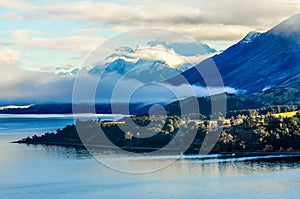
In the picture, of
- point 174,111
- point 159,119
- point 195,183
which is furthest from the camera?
point 174,111

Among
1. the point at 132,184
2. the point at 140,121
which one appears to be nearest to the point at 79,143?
the point at 140,121

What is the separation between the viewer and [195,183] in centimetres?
8012

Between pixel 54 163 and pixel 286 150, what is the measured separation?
39.1m

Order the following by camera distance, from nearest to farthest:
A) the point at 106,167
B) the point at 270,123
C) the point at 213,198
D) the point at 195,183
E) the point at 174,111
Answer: the point at 213,198, the point at 195,183, the point at 106,167, the point at 270,123, the point at 174,111

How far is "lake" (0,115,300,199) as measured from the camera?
73062 millimetres

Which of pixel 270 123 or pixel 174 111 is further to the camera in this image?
pixel 174 111

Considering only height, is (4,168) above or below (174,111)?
below

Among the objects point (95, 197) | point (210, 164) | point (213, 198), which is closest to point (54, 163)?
point (210, 164)

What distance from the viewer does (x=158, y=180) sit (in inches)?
3287

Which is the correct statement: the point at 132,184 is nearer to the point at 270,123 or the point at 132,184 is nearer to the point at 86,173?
the point at 86,173

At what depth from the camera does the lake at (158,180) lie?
7306 centimetres

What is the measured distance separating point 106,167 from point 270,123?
133 ft

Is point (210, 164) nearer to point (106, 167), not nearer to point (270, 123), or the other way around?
point (106, 167)

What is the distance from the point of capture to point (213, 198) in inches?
2699
